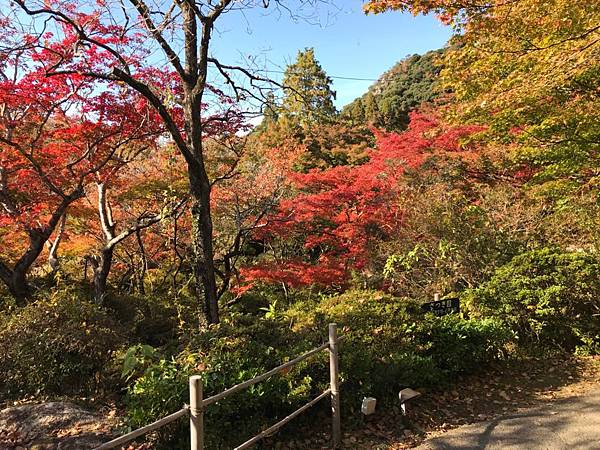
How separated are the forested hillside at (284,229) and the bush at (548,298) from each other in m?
0.03

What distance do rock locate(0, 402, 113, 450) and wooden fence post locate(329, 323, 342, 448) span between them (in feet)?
6.38

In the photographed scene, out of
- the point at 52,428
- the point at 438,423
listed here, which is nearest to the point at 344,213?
the point at 438,423

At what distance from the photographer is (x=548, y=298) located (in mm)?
5652

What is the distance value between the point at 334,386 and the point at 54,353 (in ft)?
11.2

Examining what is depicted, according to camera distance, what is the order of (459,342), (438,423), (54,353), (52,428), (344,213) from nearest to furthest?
1. (52,428)
2. (438,423)
3. (54,353)
4. (459,342)
5. (344,213)

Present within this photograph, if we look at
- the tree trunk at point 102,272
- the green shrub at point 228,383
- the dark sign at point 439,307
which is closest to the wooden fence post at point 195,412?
the green shrub at point 228,383

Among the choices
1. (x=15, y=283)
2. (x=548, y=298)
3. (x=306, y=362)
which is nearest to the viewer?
(x=306, y=362)

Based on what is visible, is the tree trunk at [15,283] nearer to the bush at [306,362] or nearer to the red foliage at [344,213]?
the red foliage at [344,213]

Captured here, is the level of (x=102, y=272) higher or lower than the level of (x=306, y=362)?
higher

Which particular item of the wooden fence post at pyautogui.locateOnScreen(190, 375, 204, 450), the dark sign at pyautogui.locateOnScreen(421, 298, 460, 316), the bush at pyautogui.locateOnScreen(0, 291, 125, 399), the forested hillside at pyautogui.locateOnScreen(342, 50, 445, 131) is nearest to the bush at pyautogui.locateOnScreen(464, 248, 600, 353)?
the dark sign at pyautogui.locateOnScreen(421, 298, 460, 316)

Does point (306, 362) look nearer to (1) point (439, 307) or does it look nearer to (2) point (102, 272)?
(1) point (439, 307)

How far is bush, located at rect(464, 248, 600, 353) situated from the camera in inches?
225

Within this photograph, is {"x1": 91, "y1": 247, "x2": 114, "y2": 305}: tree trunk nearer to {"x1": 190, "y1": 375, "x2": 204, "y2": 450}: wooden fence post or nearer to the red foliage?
the red foliage

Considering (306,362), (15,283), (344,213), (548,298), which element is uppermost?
(344,213)
